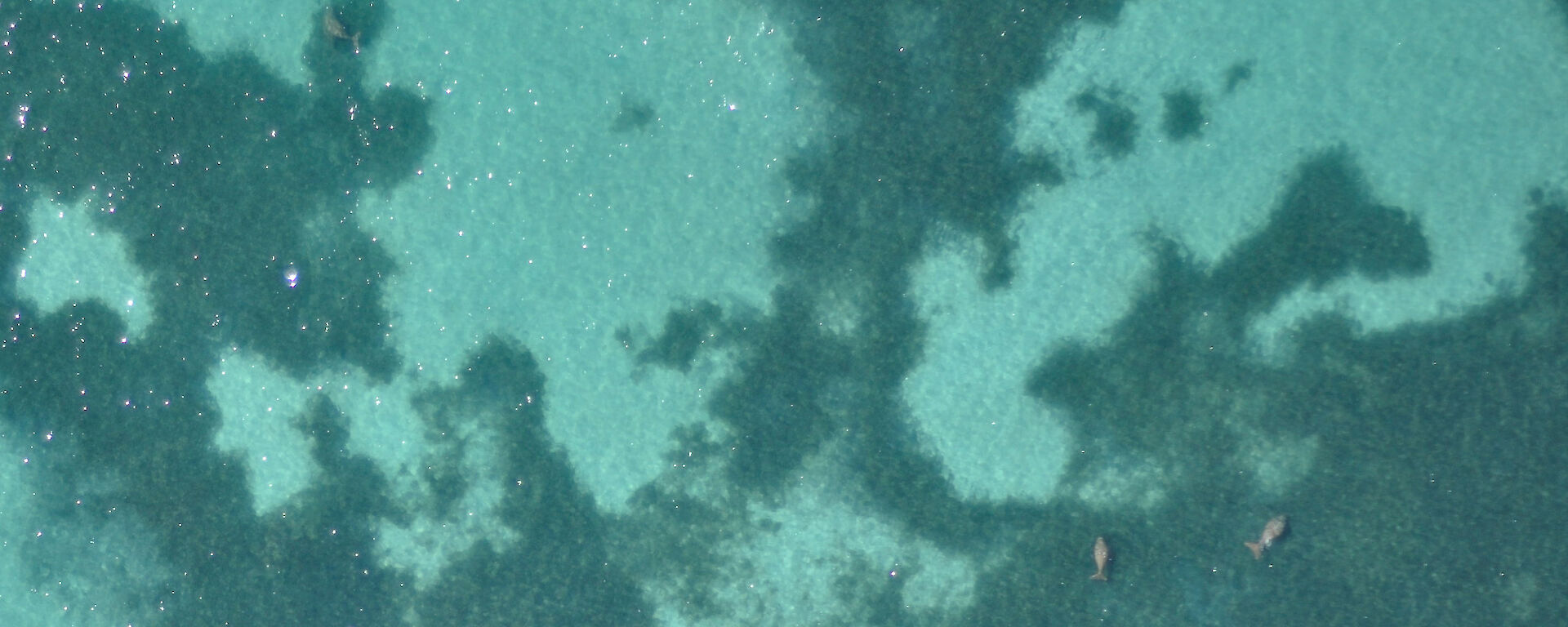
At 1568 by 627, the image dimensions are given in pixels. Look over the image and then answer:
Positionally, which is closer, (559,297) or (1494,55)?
(1494,55)

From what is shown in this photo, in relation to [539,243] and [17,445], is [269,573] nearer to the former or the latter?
[17,445]

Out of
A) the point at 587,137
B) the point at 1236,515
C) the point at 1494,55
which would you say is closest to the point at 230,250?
the point at 587,137

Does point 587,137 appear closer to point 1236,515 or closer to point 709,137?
point 709,137

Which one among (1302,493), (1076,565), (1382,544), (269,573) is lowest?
(1382,544)

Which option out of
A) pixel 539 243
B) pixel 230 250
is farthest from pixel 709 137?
pixel 230 250

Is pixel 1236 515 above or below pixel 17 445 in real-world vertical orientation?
below

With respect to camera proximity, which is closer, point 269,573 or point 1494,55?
point 1494,55
